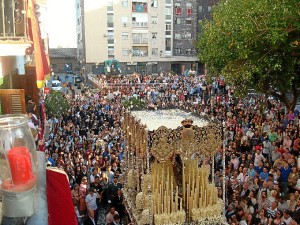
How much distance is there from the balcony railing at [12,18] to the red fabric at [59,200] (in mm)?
5146

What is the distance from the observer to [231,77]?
49.1 feet

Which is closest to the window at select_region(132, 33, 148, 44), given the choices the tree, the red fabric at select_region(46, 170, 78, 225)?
the tree

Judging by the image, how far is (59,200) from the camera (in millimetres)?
2125

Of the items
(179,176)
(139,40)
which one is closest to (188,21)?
(139,40)

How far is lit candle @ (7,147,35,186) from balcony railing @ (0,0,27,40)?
5474mm

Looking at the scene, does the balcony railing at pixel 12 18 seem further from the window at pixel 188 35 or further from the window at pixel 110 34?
the window at pixel 188 35

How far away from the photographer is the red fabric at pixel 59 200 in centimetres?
208

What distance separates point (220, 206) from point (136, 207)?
199 centimetres

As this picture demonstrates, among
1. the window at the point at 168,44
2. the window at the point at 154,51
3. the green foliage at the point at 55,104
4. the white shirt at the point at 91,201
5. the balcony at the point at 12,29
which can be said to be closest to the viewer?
the balcony at the point at 12,29

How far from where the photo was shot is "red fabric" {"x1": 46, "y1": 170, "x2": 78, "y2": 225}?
208 centimetres

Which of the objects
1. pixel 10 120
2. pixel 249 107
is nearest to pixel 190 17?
pixel 249 107

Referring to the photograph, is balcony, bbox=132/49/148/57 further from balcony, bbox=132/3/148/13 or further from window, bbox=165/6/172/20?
window, bbox=165/6/172/20

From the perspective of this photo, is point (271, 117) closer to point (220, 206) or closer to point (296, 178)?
point (296, 178)

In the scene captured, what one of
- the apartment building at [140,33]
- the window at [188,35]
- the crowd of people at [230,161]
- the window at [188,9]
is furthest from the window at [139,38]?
the crowd of people at [230,161]
